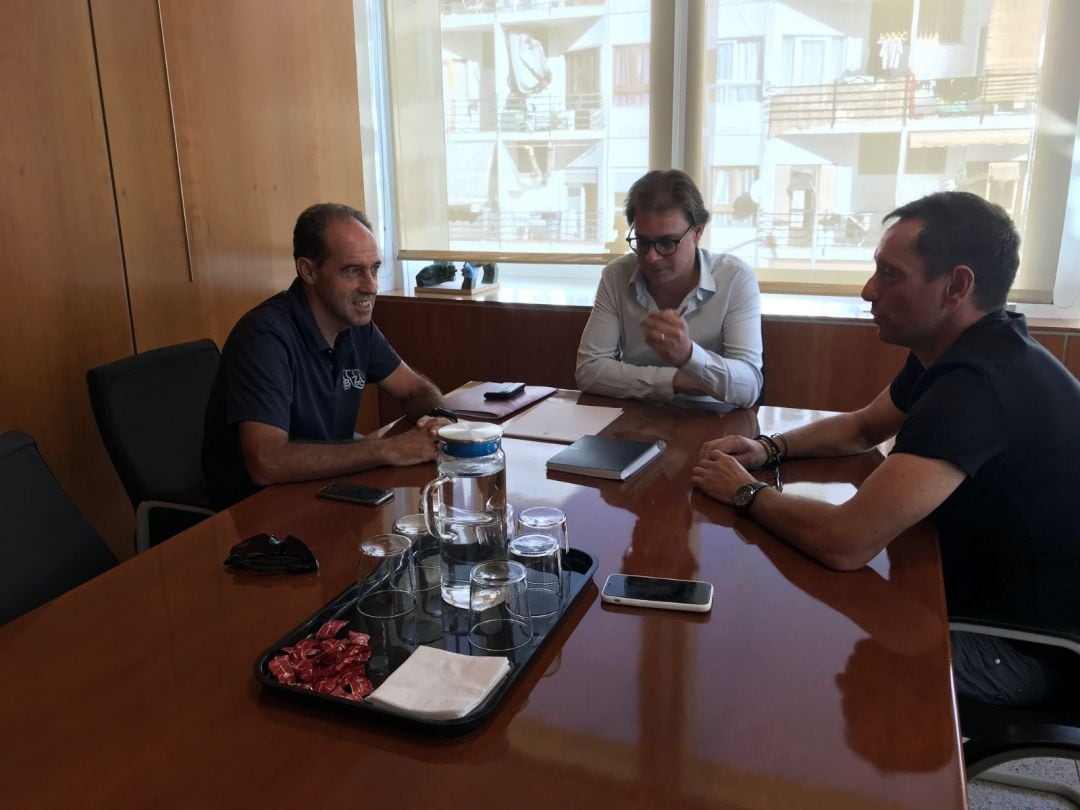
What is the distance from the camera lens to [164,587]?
3.93ft

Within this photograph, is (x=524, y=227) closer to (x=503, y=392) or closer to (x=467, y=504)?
(x=503, y=392)

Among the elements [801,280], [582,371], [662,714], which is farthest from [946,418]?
[801,280]

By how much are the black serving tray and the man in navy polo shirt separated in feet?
1.96

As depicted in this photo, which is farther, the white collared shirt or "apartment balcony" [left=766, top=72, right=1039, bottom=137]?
"apartment balcony" [left=766, top=72, right=1039, bottom=137]

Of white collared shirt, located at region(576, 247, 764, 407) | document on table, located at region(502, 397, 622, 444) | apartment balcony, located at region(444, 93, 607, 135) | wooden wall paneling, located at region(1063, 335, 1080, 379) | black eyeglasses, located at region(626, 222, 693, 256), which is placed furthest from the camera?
apartment balcony, located at region(444, 93, 607, 135)

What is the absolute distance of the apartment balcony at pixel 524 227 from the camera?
11.4ft

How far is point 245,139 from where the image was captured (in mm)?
2895

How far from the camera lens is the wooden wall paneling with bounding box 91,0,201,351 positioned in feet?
7.92

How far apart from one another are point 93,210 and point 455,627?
201 centimetres

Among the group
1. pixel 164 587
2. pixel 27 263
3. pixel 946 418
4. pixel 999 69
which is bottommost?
pixel 164 587

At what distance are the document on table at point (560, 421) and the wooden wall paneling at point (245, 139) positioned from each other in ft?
4.56

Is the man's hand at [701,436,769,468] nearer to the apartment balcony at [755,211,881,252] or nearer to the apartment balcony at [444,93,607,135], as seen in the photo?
the apartment balcony at [755,211,881,252]

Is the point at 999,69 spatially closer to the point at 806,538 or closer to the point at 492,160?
the point at 492,160

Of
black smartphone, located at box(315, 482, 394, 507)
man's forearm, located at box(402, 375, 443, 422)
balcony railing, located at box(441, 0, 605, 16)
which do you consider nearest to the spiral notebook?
black smartphone, located at box(315, 482, 394, 507)
